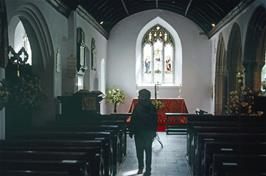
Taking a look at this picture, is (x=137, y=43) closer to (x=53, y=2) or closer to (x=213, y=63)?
(x=213, y=63)

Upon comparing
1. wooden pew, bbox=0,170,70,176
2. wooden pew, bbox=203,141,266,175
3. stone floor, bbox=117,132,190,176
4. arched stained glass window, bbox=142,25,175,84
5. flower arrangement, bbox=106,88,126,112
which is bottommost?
stone floor, bbox=117,132,190,176

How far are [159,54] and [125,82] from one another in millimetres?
1981

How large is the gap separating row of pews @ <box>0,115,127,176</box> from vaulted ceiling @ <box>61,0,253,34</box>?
540 centimetres

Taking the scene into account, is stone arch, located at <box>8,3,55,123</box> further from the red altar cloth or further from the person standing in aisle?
the red altar cloth

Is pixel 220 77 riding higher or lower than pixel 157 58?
lower

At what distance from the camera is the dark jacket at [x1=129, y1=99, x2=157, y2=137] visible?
6445mm

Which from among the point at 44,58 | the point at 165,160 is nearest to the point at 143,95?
the point at 165,160

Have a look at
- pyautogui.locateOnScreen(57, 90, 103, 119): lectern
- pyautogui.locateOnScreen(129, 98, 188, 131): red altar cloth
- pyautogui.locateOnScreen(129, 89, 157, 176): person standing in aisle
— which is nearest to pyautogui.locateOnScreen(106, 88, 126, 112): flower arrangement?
pyautogui.locateOnScreen(129, 98, 188, 131): red altar cloth

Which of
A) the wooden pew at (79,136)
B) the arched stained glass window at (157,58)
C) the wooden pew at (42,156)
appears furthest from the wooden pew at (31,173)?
the arched stained glass window at (157,58)

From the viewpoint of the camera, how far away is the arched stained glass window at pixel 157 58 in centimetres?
1733

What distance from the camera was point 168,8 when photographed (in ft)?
54.1

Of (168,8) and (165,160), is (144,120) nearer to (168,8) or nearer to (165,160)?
(165,160)

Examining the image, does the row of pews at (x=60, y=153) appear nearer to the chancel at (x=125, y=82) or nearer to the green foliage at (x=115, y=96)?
the chancel at (x=125, y=82)

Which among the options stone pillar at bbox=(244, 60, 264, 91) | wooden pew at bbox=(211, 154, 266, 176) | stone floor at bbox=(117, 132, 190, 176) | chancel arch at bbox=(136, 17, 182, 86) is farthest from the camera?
chancel arch at bbox=(136, 17, 182, 86)
